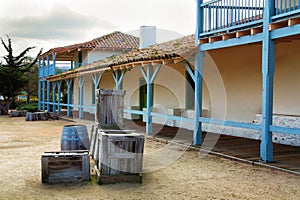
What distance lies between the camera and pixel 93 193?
18.6 ft

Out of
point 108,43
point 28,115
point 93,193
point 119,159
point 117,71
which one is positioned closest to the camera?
point 93,193

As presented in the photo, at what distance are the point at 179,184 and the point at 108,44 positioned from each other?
2039cm

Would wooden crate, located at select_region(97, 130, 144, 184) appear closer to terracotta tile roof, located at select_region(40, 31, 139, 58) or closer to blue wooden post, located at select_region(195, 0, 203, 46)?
blue wooden post, located at select_region(195, 0, 203, 46)

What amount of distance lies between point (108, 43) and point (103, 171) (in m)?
20.4

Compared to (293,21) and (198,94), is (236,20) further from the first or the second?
(293,21)

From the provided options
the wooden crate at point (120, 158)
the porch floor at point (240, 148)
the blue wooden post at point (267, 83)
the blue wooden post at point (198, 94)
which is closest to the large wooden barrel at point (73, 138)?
the wooden crate at point (120, 158)

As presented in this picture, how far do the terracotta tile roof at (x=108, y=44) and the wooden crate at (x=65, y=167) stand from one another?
61.3 feet

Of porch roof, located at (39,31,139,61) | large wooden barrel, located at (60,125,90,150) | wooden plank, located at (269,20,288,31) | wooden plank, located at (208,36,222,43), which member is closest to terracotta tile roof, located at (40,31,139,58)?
porch roof, located at (39,31,139,61)

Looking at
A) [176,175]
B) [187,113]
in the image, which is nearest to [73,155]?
[176,175]

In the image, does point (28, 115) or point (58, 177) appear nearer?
point (58, 177)

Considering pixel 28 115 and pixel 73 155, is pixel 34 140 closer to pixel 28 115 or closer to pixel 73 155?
pixel 73 155

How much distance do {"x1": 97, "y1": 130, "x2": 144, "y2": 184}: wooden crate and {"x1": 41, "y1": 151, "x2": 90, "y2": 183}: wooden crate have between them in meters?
0.31

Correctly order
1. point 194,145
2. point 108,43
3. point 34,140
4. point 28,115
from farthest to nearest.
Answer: point 108,43
point 28,115
point 34,140
point 194,145

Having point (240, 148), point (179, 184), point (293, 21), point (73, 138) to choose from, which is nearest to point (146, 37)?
point (240, 148)
